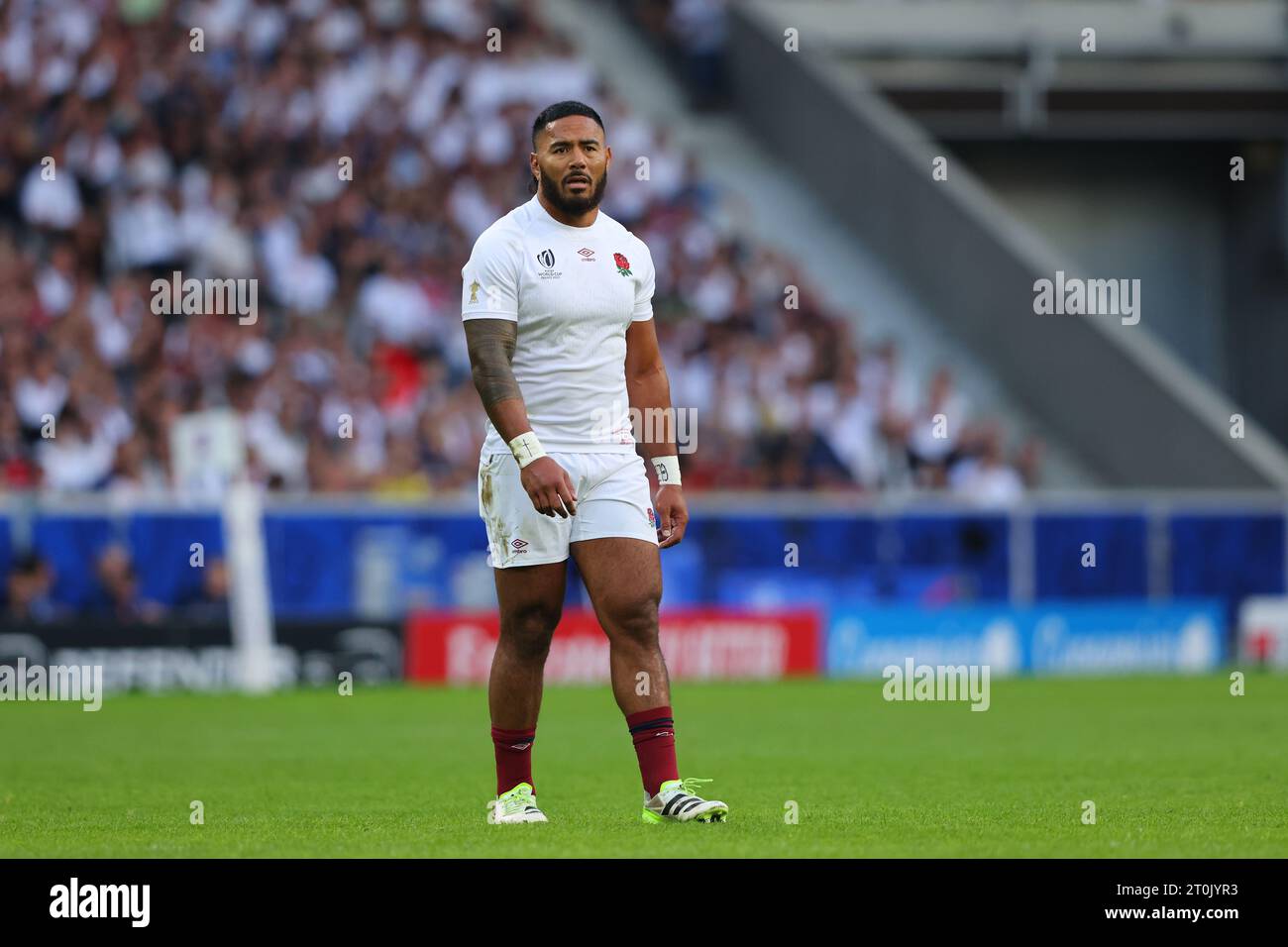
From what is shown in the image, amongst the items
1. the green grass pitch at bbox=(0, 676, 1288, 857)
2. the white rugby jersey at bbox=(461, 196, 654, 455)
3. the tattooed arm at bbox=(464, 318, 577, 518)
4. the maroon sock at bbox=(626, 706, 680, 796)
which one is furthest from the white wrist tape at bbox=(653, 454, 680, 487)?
the green grass pitch at bbox=(0, 676, 1288, 857)

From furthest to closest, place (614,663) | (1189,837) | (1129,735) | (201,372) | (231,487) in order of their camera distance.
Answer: (201,372), (231,487), (1129,735), (614,663), (1189,837)

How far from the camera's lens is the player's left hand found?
8.91m

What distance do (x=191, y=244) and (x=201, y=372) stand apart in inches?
81.1

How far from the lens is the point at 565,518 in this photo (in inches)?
335

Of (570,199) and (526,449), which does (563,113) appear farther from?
(526,449)

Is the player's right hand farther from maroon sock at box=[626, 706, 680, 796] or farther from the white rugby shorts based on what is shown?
maroon sock at box=[626, 706, 680, 796]

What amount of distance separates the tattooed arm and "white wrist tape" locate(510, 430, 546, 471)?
20mm

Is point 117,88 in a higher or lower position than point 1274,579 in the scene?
higher

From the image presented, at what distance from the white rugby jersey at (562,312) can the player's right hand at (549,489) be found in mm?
375

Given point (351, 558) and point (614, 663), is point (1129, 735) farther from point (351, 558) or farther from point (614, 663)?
point (351, 558)

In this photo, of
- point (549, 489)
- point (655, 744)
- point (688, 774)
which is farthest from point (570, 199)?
point (688, 774)

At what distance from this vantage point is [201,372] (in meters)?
22.8

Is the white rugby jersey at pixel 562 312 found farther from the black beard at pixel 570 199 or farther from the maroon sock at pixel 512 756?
the maroon sock at pixel 512 756
